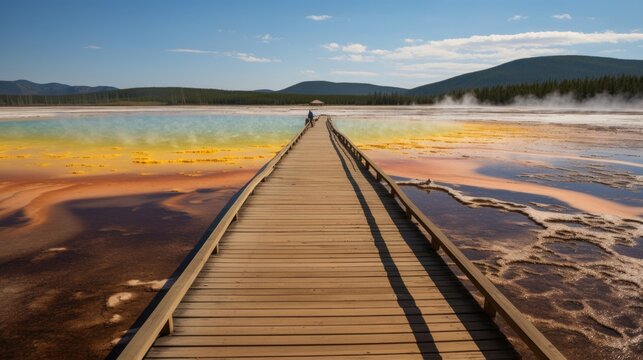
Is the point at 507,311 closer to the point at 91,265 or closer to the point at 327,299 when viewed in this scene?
the point at 327,299

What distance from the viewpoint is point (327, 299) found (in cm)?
459

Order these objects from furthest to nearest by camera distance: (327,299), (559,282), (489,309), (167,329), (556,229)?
(556,229), (559,282), (327,299), (489,309), (167,329)

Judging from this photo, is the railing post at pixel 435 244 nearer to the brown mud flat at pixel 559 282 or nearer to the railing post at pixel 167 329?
the brown mud flat at pixel 559 282

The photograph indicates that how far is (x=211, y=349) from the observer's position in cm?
364

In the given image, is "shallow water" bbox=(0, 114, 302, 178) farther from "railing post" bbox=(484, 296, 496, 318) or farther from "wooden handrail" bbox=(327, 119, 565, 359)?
"railing post" bbox=(484, 296, 496, 318)

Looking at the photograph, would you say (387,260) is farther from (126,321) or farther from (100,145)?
(100,145)

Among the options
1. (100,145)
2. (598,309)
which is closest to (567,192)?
(598,309)

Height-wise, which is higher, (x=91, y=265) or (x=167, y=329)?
(x=167, y=329)

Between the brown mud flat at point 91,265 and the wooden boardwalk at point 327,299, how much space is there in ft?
4.94

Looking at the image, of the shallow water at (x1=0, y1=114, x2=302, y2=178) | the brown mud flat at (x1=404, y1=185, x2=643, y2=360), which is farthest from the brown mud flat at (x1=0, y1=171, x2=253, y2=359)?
the brown mud flat at (x1=404, y1=185, x2=643, y2=360)

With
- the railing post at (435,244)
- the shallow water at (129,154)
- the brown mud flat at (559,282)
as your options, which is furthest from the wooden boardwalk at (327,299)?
the shallow water at (129,154)

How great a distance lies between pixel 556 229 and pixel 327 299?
703 centimetres

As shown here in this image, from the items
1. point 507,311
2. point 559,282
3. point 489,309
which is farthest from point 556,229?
point 507,311

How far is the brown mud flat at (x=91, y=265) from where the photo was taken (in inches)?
195
